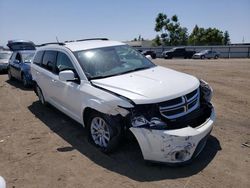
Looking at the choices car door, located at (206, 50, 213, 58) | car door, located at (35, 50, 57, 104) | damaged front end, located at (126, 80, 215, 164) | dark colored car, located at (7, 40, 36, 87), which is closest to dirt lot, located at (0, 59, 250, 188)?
damaged front end, located at (126, 80, 215, 164)

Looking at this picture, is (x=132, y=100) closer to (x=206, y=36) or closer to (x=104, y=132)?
(x=104, y=132)

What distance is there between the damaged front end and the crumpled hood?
103mm

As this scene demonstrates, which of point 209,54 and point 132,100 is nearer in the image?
point 132,100

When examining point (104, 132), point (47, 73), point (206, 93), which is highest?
point (47, 73)

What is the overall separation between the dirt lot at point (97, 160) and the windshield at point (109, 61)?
51.8 inches

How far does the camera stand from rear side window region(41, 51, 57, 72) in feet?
21.5

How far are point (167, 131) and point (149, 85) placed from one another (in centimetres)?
86

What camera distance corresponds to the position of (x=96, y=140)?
4938 millimetres

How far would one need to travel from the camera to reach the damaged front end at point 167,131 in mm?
3891

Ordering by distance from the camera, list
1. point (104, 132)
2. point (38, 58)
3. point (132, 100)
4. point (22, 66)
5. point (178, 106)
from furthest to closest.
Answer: point (22, 66), point (38, 58), point (104, 132), point (178, 106), point (132, 100)

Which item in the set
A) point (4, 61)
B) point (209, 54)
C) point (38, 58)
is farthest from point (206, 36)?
point (38, 58)

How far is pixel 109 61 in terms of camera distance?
5.57m

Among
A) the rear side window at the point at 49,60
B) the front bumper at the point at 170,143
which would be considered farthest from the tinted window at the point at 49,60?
the front bumper at the point at 170,143

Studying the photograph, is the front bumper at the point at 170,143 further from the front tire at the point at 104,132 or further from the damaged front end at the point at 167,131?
the front tire at the point at 104,132
